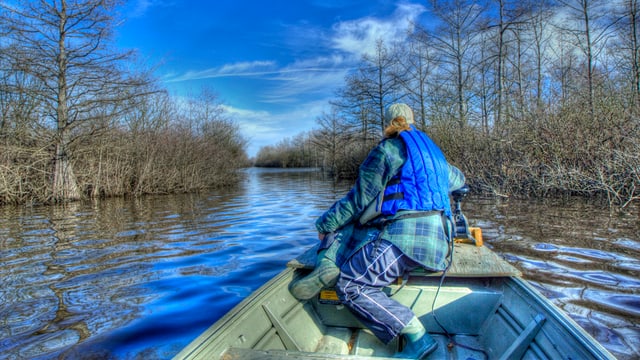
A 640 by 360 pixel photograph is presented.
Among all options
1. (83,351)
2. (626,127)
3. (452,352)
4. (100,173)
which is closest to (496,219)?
(626,127)

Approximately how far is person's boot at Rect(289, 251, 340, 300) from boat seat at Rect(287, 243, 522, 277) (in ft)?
1.01

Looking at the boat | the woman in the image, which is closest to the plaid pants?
the woman

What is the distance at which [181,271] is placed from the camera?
5.49 m

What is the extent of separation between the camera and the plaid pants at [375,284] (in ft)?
8.66

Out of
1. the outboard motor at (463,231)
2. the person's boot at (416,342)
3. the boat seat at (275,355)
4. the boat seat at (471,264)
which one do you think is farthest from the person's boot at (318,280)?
the outboard motor at (463,231)

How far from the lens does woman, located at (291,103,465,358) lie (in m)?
2.64

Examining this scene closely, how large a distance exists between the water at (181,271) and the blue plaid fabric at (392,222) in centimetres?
170

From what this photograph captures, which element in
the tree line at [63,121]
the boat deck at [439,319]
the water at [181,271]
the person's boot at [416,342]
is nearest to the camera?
the boat deck at [439,319]

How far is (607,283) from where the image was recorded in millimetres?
4430

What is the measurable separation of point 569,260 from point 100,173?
17264mm

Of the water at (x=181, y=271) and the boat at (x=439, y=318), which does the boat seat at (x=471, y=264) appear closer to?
the boat at (x=439, y=318)

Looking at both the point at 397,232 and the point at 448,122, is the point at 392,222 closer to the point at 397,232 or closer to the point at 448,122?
the point at 397,232

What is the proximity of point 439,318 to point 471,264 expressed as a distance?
21.9 inches

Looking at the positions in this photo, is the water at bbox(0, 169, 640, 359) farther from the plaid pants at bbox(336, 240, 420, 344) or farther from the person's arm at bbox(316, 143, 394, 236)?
the person's arm at bbox(316, 143, 394, 236)
